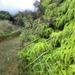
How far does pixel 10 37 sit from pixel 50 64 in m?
7.86

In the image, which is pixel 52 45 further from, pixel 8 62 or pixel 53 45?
pixel 8 62

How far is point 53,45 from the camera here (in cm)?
349

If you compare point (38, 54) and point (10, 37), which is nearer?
point (38, 54)

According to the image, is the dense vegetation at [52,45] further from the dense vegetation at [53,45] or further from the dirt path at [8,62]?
the dirt path at [8,62]

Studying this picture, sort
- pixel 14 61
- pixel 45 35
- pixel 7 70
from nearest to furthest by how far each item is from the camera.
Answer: pixel 45 35
pixel 7 70
pixel 14 61

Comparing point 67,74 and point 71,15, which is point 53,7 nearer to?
point 71,15

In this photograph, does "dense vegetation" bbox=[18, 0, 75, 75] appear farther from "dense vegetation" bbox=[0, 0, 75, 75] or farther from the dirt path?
the dirt path

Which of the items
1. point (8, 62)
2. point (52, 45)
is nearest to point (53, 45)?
point (52, 45)

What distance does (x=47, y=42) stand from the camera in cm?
357

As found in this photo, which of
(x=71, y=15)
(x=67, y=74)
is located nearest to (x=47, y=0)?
(x=71, y=15)

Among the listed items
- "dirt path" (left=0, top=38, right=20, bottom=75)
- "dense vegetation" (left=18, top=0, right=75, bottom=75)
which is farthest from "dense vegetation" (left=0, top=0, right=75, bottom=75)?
"dirt path" (left=0, top=38, right=20, bottom=75)

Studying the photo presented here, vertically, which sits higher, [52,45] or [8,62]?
[52,45]

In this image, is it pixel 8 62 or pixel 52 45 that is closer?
pixel 52 45

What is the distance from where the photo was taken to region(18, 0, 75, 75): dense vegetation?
2848mm
